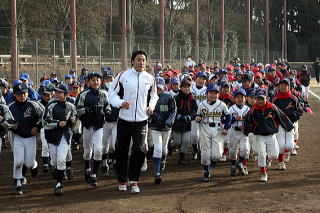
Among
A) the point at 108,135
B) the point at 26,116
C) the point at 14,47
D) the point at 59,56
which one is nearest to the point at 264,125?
the point at 108,135

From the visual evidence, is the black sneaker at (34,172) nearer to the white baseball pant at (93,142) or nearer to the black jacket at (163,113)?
the white baseball pant at (93,142)

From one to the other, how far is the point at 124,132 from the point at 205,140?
78.2 inches

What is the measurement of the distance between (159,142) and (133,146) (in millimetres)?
1491

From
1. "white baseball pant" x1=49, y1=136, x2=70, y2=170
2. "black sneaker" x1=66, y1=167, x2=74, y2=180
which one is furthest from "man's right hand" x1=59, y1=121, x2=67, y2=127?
"black sneaker" x1=66, y1=167, x2=74, y2=180

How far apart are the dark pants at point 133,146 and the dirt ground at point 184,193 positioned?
0.37m

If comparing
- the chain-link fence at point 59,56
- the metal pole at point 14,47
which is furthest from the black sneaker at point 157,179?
the chain-link fence at point 59,56

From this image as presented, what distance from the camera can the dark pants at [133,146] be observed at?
29.9 ft

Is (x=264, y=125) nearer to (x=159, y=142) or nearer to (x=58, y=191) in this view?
(x=159, y=142)

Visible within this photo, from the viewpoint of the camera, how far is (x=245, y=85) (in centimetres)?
1278

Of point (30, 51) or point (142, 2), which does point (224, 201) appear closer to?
point (30, 51)

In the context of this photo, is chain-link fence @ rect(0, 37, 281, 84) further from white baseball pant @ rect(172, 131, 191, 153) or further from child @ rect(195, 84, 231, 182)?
child @ rect(195, 84, 231, 182)

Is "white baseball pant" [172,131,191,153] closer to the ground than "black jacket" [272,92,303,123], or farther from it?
closer to the ground

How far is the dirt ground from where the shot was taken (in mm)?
8328

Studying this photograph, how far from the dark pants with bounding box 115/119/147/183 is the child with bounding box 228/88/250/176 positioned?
7.77ft
